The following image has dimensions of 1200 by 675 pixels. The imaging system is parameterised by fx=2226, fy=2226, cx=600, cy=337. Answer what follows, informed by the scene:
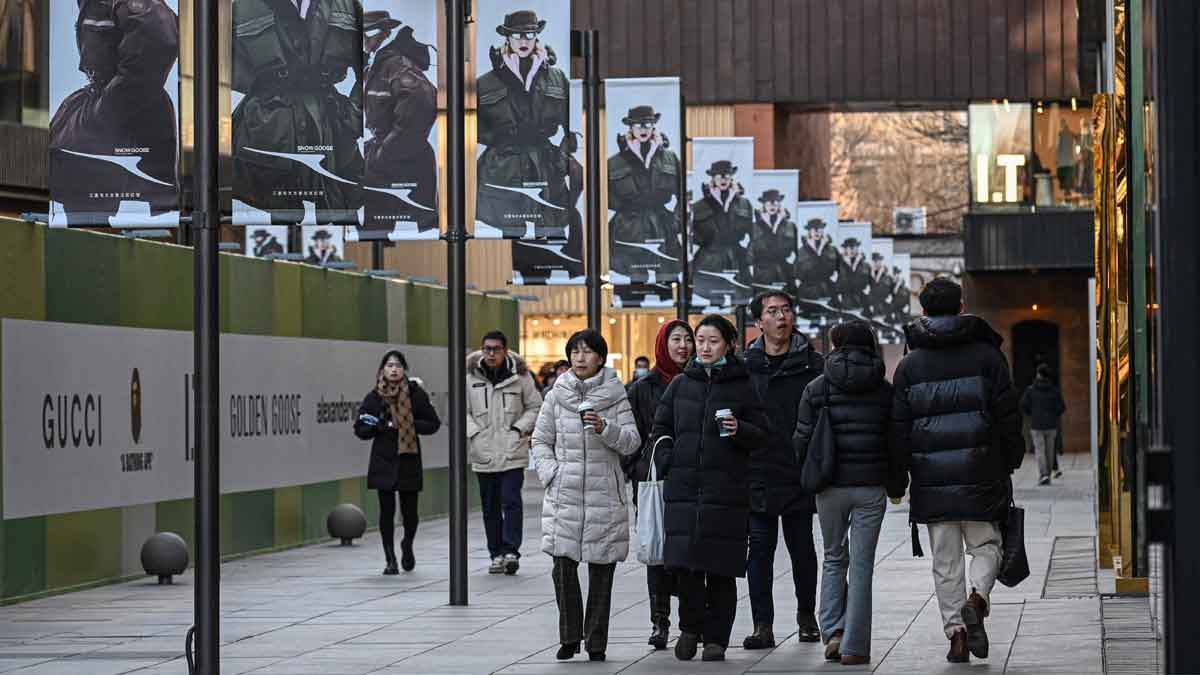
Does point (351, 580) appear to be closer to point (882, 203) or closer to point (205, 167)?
point (205, 167)

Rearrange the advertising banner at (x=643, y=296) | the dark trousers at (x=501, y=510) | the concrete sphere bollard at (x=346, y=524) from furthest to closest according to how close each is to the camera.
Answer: the advertising banner at (x=643, y=296) < the concrete sphere bollard at (x=346, y=524) < the dark trousers at (x=501, y=510)

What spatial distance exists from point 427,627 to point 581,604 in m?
2.27

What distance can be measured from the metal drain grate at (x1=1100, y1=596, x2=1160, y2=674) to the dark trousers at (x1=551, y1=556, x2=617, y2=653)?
2695mm

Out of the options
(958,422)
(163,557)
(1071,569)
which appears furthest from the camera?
(1071,569)

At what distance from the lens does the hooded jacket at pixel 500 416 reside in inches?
738

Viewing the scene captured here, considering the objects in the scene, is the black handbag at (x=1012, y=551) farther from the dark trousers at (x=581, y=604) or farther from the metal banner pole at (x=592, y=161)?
the metal banner pole at (x=592, y=161)

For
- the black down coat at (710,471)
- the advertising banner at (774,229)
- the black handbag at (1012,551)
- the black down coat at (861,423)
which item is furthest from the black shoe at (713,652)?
the advertising banner at (774,229)

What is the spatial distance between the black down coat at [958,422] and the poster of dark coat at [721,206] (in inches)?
844

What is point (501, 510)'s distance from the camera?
1886 centimetres

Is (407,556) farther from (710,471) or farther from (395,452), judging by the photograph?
(710,471)

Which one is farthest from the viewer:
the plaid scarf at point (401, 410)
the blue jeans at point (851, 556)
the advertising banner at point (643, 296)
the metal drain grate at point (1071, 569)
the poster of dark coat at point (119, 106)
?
the advertising banner at point (643, 296)

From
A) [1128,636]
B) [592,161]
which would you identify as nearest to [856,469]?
[1128,636]

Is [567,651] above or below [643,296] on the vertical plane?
below

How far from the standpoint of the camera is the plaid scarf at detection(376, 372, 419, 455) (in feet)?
61.4
